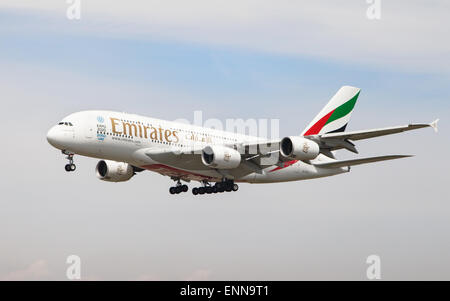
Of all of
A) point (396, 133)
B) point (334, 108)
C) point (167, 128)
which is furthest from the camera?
point (334, 108)

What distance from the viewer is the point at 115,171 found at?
2510 inches

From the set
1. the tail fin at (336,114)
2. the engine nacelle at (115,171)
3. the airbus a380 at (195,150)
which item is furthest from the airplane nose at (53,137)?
the tail fin at (336,114)

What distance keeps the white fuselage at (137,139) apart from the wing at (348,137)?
5.49 metres

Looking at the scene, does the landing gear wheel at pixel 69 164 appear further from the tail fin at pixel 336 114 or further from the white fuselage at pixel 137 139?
the tail fin at pixel 336 114

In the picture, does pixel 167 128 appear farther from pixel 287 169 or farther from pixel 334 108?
pixel 334 108

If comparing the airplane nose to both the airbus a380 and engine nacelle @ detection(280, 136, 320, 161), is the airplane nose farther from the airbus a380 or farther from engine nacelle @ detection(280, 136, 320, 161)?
engine nacelle @ detection(280, 136, 320, 161)

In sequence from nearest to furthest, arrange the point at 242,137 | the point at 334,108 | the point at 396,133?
the point at 396,133
the point at 242,137
the point at 334,108

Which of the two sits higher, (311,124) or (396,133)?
(311,124)

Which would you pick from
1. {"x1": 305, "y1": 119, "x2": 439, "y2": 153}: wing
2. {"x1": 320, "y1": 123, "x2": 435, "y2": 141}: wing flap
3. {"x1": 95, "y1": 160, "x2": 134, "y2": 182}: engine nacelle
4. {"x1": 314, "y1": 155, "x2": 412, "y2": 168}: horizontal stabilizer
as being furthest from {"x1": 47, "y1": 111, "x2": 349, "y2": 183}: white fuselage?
{"x1": 320, "y1": 123, "x2": 435, "y2": 141}: wing flap

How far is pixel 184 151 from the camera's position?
58281mm

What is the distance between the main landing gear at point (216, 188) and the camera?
202ft

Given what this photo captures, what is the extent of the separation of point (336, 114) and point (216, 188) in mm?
12650

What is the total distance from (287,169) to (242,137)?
427cm

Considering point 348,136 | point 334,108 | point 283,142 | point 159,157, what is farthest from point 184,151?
point 334,108
